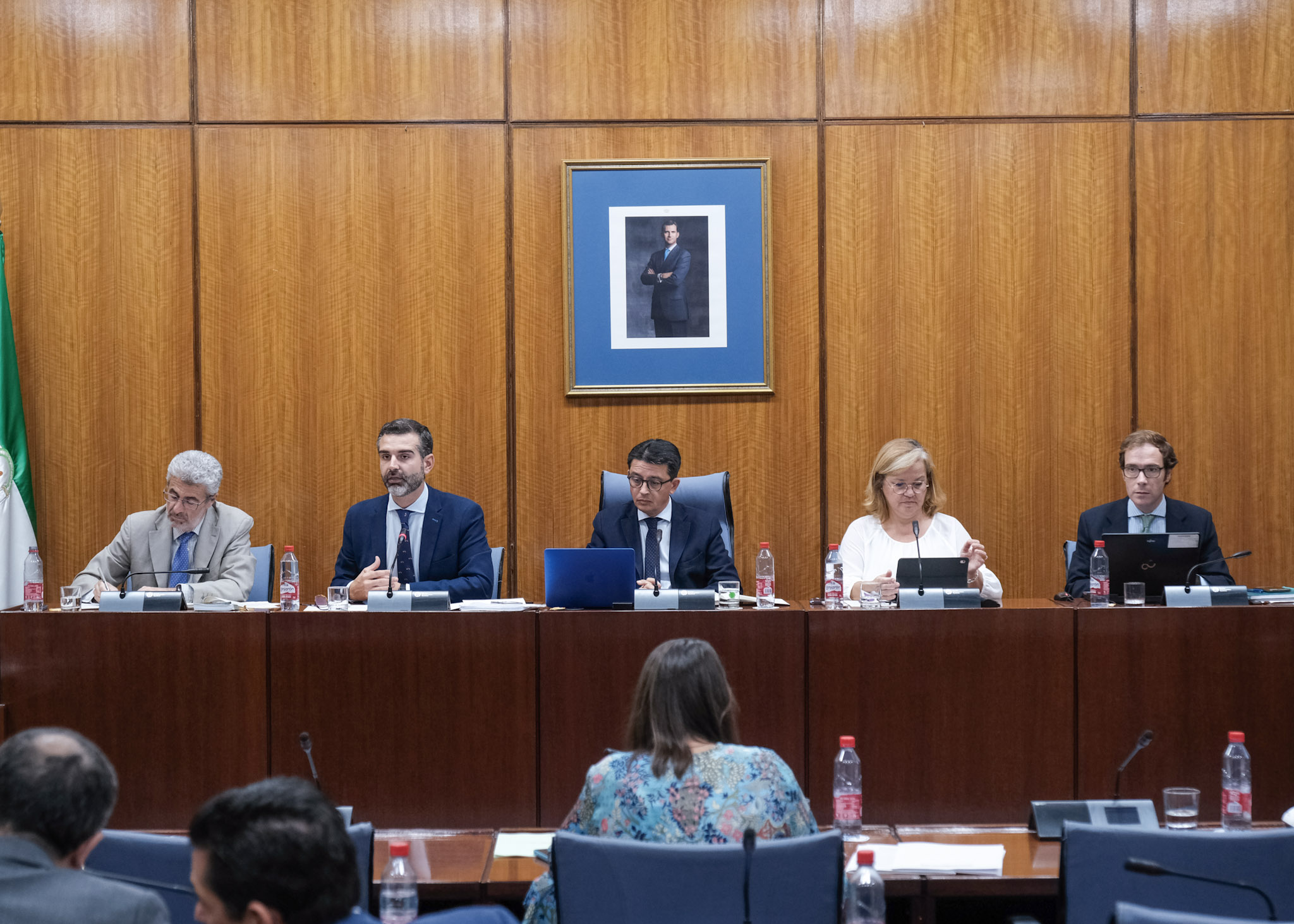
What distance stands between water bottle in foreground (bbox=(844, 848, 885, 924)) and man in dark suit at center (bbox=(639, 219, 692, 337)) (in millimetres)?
3074

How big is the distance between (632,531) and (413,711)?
132cm

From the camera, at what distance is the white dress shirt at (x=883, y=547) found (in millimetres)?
4113

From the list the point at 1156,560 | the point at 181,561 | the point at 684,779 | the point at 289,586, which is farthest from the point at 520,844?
the point at 1156,560

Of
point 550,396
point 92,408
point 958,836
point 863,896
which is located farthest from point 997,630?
point 92,408

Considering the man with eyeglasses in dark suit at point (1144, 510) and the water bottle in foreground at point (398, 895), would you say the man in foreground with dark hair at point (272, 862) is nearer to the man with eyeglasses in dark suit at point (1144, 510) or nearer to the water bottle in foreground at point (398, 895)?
the water bottle in foreground at point (398, 895)

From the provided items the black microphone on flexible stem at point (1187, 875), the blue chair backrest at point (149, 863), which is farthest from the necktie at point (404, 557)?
the black microphone on flexible stem at point (1187, 875)

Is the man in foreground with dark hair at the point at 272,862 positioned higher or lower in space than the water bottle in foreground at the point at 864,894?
higher

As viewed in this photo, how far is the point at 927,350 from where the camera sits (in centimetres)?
501

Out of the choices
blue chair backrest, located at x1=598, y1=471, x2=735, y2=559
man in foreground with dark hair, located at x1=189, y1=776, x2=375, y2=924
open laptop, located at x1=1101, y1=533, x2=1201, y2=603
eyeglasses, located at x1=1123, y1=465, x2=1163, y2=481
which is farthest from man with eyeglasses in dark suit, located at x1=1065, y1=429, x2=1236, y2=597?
man in foreground with dark hair, located at x1=189, y1=776, x2=375, y2=924

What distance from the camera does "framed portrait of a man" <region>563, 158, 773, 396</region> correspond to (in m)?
4.99

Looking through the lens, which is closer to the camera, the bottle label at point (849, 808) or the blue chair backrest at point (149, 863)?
the blue chair backrest at point (149, 863)

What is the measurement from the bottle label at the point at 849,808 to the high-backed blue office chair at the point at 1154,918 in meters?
1.36

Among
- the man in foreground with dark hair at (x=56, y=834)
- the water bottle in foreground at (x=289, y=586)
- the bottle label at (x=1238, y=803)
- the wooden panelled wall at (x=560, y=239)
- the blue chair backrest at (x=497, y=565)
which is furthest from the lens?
the wooden panelled wall at (x=560, y=239)

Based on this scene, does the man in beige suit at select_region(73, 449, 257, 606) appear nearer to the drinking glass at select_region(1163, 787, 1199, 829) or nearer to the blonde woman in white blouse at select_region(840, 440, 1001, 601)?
the blonde woman in white blouse at select_region(840, 440, 1001, 601)
